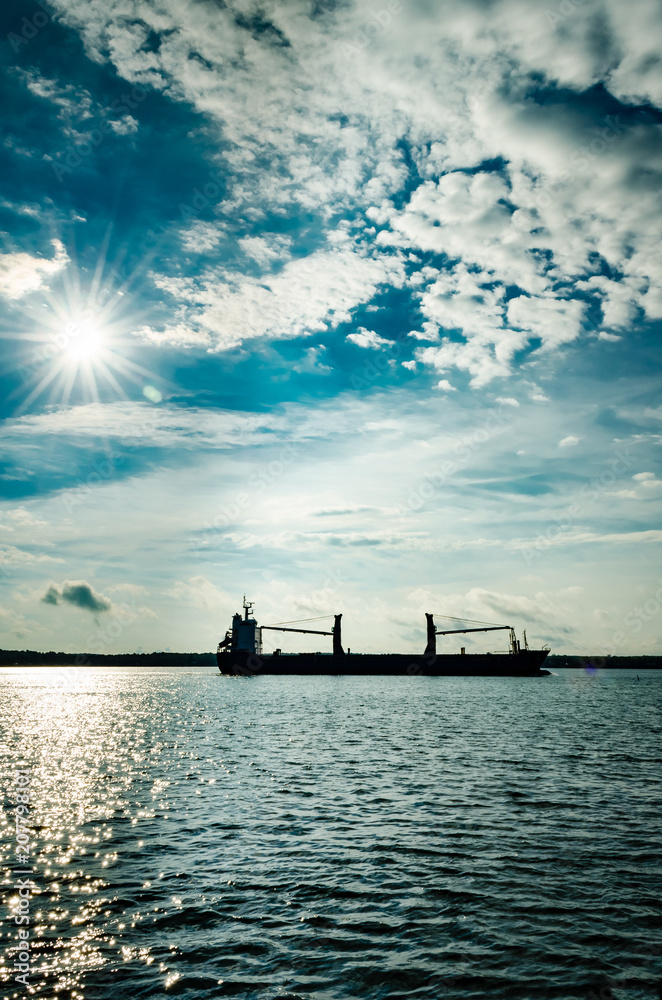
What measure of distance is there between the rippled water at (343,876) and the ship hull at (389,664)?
10909 cm

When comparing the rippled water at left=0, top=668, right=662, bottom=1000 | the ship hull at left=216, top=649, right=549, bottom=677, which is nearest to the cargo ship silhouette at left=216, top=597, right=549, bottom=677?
the ship hull at left=216, top=649, right=549, bottom=677

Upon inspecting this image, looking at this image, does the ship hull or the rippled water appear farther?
the ship hull

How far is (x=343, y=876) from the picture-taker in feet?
38.3

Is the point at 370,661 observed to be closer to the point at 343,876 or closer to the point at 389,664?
the point at 389,664

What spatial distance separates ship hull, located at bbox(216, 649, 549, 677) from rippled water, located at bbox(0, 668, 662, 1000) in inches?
4295

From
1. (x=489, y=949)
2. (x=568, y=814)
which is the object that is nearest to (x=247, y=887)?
(x=489, y=949)

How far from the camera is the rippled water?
26.6 feet

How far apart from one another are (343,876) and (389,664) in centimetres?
12752

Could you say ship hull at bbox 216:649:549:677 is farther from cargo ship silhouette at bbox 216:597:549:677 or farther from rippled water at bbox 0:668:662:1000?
rippled water at bbox 0:668:662:1000

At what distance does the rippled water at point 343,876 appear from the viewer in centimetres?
811

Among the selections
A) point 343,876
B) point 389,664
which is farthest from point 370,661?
point 343,876

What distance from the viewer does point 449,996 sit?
296 inches

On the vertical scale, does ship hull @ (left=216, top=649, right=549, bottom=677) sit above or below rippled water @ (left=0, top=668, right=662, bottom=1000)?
below

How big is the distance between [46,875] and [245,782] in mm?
9343
